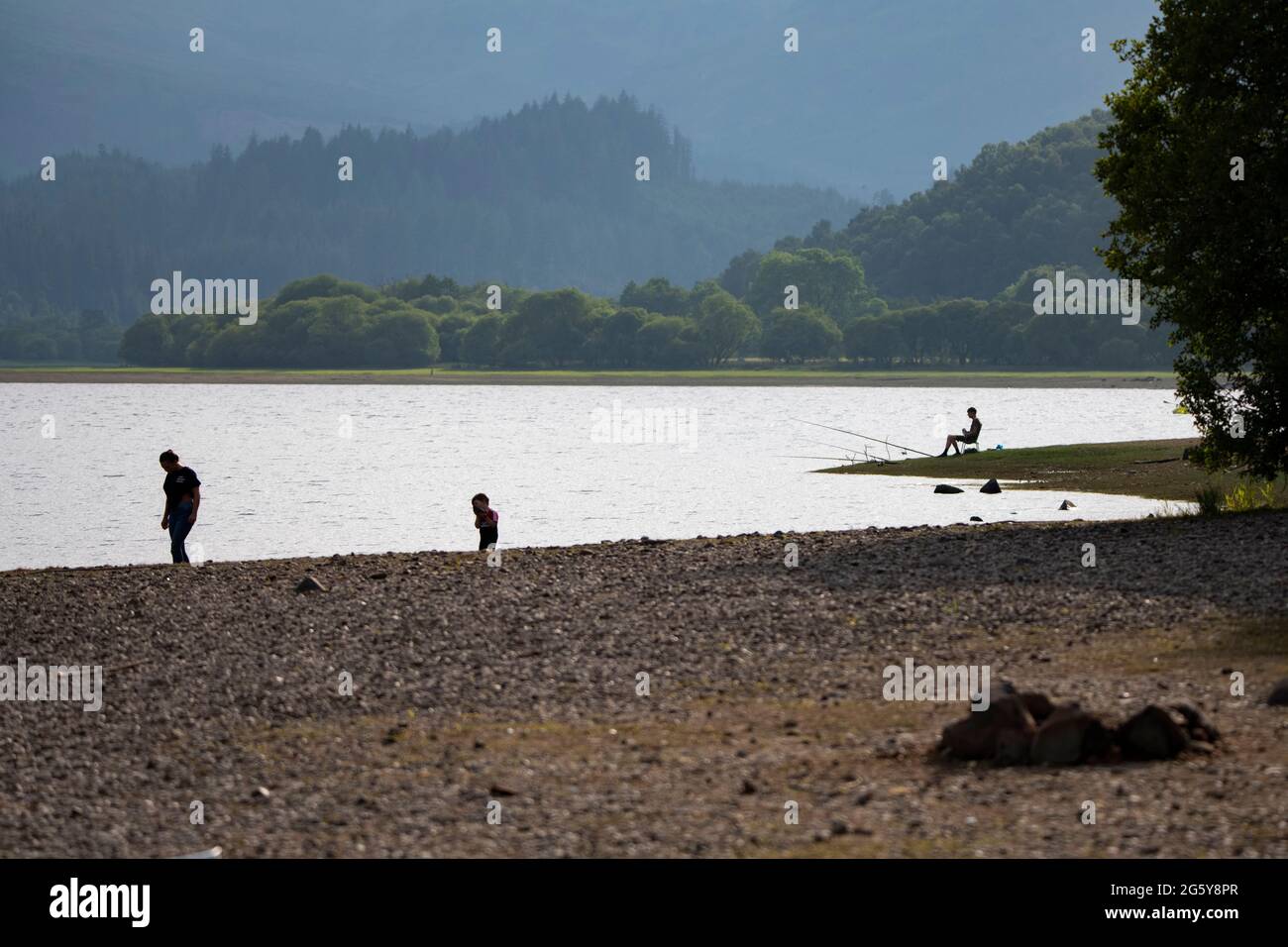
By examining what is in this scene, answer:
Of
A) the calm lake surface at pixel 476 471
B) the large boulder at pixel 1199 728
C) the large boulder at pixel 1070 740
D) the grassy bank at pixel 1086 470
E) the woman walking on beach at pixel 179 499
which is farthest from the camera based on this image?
the grassy bank at pixel 1086 470

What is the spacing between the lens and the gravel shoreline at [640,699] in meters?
11.5

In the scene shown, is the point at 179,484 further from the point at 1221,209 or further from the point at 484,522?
the point at 1221,209

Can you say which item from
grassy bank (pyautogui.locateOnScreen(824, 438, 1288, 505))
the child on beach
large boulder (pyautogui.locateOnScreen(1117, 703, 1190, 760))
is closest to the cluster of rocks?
large boulder (pyautogui.locateOnScreen(1117, 703, 1190, 760))

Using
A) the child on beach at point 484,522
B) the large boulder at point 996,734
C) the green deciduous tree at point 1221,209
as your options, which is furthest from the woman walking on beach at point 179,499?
the large boulder at point 996,734

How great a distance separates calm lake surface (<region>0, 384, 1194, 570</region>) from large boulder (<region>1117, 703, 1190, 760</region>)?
26774mm

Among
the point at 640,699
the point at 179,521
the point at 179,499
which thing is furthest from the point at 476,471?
the point at 640,699

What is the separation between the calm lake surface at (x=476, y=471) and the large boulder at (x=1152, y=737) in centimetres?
2677

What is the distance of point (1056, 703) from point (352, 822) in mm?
6486

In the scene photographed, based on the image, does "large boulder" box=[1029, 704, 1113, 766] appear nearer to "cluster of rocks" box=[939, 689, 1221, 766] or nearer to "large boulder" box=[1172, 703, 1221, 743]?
"cluster of rocks" box=[939, 689, 1221, 766]

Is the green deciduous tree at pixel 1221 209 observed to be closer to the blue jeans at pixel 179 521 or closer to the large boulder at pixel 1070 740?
the large boulder at pixel 1070 740

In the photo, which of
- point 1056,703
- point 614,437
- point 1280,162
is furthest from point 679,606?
point 614,437

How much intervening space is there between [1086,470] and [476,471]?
29336 millimetres

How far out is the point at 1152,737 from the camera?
12734 millimetres

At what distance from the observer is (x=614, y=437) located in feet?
326
